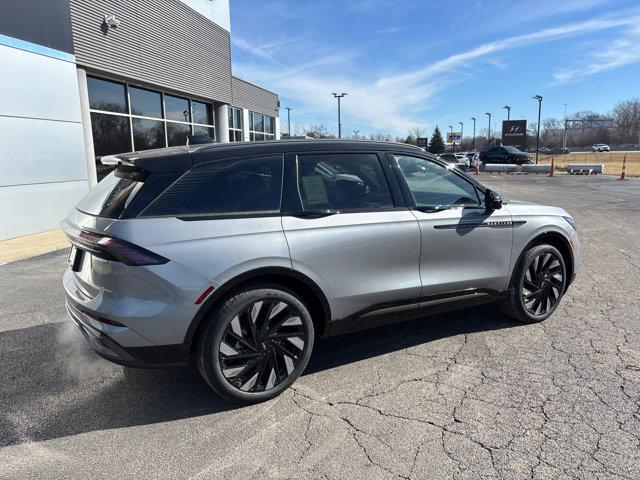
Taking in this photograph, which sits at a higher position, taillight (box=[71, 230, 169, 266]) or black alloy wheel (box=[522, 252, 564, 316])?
taillight (box=[71, 230, 169, 266])

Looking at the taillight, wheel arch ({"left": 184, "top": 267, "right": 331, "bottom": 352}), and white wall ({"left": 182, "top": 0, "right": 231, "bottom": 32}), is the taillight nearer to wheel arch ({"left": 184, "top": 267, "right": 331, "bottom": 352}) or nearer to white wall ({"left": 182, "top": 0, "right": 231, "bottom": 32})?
wheel arch ({"left": 184, "top": 267, "right": 331, "bottom": 352})

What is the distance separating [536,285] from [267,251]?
9.10 feet

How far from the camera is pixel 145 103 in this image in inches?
576

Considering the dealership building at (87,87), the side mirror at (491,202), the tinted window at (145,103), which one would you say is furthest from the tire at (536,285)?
the tinted window at (145,103)

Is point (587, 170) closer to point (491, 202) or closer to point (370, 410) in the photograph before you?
point (491, 202)

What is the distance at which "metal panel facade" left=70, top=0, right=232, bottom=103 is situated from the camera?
11562 mm

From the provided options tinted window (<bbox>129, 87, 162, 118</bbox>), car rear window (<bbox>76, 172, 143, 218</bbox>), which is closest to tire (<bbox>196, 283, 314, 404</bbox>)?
car rear window (<bbox>76, 172, 143, 218</bbox>)

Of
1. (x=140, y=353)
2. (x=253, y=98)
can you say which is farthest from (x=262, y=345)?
(x=253, y=98)

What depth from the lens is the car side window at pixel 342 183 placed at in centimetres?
334

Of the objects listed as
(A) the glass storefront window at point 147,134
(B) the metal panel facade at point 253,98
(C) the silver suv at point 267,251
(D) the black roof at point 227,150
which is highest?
(B) the metal panel facade at point 253,98

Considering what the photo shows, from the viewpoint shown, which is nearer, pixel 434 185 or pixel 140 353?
pixel 140 353

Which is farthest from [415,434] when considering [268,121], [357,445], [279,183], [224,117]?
[268,121]

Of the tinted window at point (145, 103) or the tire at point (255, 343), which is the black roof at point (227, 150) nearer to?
the tire at point (255, 343)

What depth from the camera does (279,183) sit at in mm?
3252
